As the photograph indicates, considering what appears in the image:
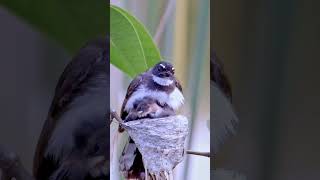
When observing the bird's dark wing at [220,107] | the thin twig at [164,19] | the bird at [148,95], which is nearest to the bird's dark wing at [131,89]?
the bird at [148,95]

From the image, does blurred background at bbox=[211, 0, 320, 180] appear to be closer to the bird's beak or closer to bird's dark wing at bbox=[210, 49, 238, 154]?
bird's dark wing at bbox=[210, 49, 238, 154]

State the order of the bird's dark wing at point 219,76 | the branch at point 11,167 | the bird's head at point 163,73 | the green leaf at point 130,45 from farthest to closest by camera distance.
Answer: the bird's dark wing at point 219,76 → the bird's head at point 163,73 → the green leaf at point 130,45 → the branch at point 11,167

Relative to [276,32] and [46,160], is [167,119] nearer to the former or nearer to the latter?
[46,160]

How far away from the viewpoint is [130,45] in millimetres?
1800

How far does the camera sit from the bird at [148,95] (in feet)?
5.91

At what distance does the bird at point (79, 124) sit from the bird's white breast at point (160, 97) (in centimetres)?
11

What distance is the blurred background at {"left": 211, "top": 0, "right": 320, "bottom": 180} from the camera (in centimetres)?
204

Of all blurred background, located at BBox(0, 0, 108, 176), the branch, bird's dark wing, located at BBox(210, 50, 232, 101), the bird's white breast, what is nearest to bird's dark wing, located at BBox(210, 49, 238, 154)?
bird's dark wing, located at BBox(210, 50, 232, 101)

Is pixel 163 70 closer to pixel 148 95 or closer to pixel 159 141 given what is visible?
pixel 148 95

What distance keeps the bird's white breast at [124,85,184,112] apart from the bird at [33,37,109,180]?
0.36ft

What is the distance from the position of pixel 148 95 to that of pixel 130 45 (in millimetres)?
207

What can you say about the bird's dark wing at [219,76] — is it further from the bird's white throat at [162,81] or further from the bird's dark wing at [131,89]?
the bird's dark wing at [131,89]

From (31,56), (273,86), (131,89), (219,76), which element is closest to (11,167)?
(31,56)

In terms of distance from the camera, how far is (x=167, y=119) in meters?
1.85
